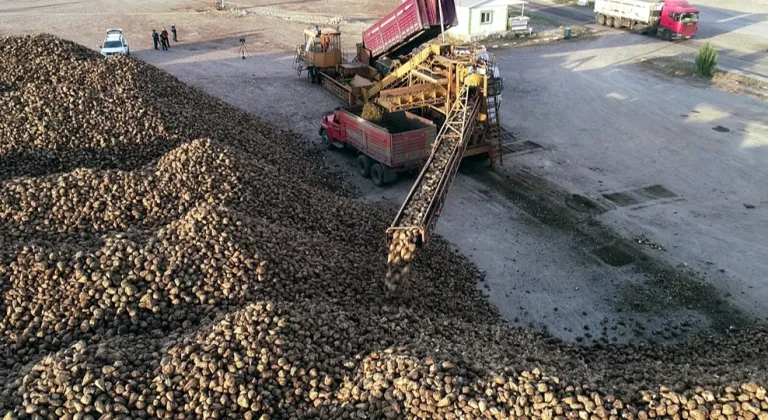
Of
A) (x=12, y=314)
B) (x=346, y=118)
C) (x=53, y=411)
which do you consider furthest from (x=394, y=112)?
(x=53, y=411)

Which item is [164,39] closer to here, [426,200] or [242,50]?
[242,50]

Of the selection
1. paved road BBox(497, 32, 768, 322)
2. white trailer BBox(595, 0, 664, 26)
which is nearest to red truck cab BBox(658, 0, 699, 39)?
white trailer BBox(595, 0, 664, 26)

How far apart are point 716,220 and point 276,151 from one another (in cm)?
1149

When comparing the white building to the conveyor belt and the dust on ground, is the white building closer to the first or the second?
the dust on ground

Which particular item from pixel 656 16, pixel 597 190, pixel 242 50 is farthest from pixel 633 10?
pixel 597 190

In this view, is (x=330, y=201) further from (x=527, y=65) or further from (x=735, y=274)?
(x=527, y=65)

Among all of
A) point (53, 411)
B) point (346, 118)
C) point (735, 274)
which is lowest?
point (735, 274)

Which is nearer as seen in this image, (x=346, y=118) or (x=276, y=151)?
(x=276, y=151)

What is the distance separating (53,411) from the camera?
6.83 meters

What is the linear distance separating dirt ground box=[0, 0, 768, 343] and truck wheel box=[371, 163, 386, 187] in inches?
8.8

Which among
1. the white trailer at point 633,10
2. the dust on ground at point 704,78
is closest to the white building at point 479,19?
the white trailer at point 633,10

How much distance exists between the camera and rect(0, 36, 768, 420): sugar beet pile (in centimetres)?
708

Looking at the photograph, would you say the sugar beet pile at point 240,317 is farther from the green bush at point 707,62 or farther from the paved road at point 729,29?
the paved road at point 729,29

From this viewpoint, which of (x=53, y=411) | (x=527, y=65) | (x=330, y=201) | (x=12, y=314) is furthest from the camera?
(x=527, y=65)
